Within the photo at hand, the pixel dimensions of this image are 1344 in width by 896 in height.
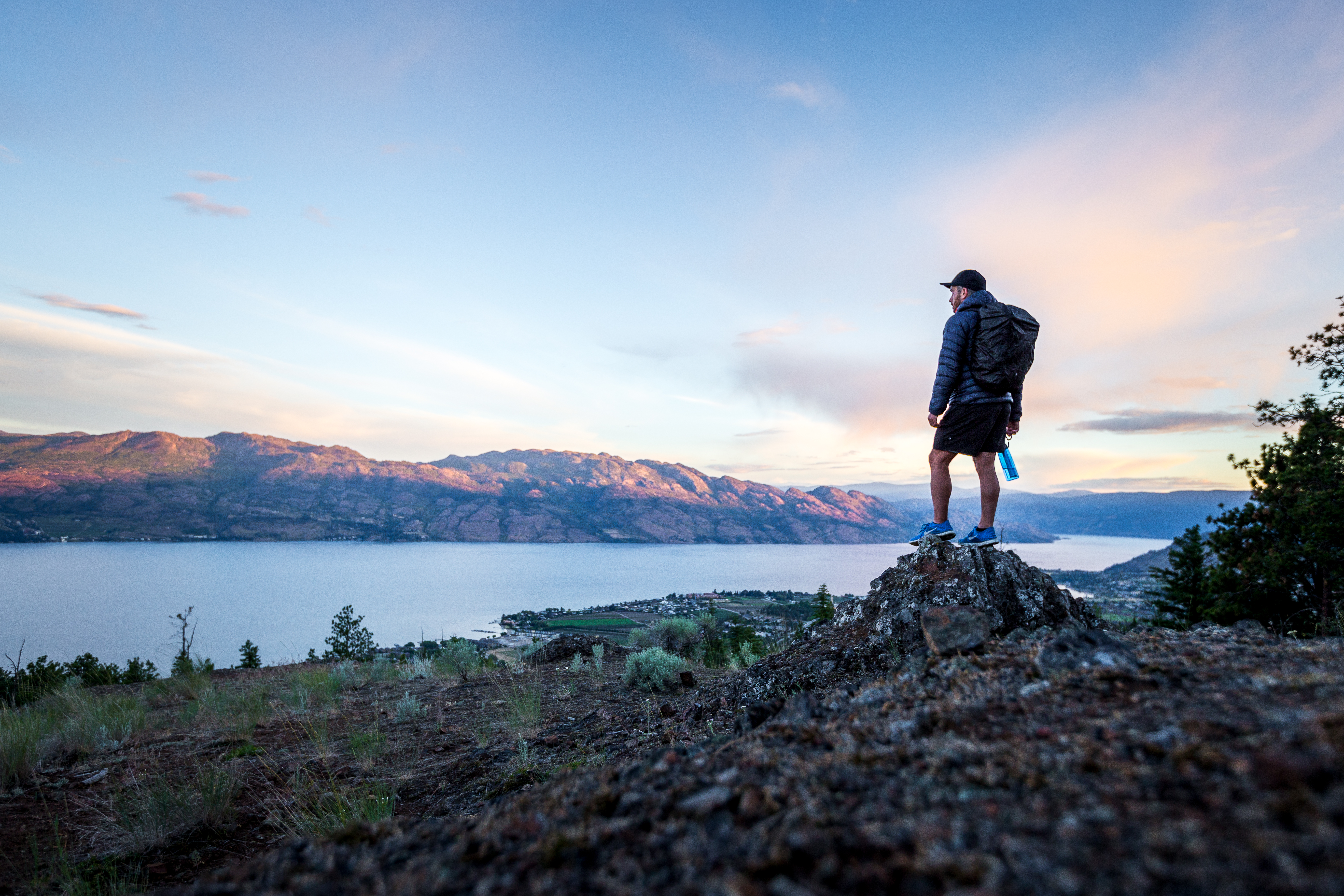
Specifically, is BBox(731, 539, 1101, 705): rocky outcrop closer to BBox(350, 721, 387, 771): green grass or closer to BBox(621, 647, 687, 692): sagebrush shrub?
BBox(621, 647, 687, 692): sagebrush shrub

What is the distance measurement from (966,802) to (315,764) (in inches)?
224

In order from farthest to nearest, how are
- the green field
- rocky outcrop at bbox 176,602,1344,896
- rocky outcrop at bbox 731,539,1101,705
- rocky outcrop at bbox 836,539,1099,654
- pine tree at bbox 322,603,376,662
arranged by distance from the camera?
the green field, pine tree at bbox 322,603,376,662, rocky outcrop at bbox 836,539,1099,654, rocky outcrop at bbox 731,539,1101,705, rocky outcrop at bbox 176,602,1344,896

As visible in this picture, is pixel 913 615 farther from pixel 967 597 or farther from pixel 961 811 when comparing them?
pixel 961 811

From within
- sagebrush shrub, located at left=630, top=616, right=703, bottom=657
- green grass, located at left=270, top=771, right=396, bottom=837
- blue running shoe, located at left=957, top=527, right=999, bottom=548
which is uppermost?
blue running shoe, located at left=957, top=527, right=999, bottom=548

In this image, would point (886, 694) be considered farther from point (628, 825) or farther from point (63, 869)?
point (63, 869)

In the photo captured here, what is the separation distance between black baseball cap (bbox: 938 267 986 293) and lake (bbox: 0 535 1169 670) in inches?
260

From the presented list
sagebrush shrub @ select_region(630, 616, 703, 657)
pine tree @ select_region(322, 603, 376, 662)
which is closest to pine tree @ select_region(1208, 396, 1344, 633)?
sagebrush shrub @ select_region(630, 616, 703, 657)

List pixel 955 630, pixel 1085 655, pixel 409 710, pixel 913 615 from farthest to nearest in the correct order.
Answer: pixel 409 710 → pixel 913 615 → pixel 955 630 → pixel 1085 655

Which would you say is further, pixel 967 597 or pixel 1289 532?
pixel 1289 532

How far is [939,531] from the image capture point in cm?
563

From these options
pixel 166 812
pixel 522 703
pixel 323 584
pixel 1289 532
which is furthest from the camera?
pixel 323 584

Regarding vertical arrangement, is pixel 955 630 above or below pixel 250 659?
above

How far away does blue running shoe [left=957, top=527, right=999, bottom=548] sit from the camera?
17.8 ft

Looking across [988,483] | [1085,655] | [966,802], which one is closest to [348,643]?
[988,483]
